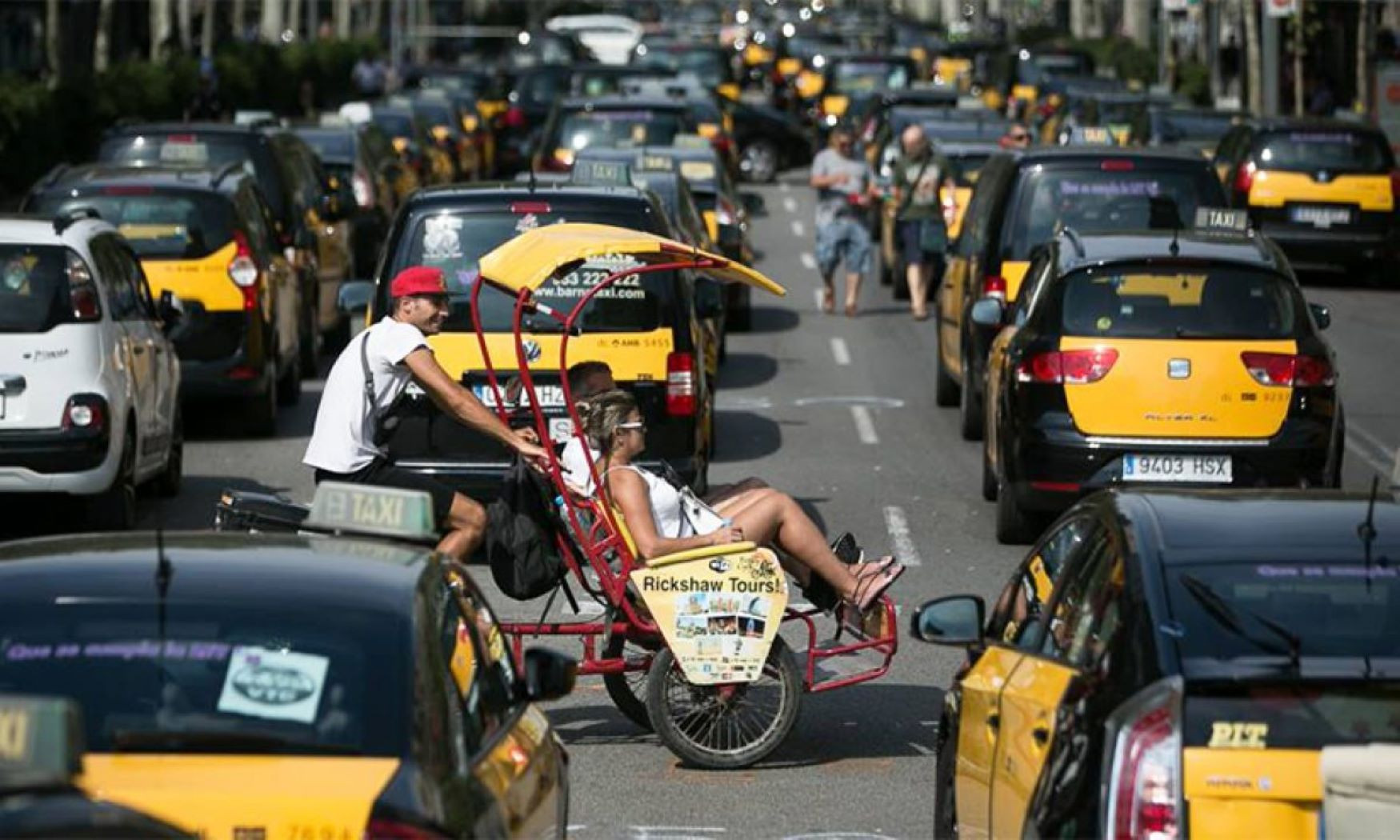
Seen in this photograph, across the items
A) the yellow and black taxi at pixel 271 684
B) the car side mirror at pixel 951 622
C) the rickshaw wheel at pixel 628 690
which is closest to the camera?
the yellow and black taxi at pixel 271 684

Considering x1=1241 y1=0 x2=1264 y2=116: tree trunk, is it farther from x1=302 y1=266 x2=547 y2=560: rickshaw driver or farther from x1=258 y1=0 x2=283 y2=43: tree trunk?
x1=302 y1=266 x2=547 y2=560: rickshaw driver

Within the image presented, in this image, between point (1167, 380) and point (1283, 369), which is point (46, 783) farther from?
point (1283, 369)

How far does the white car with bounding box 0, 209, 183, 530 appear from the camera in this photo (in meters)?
15.6

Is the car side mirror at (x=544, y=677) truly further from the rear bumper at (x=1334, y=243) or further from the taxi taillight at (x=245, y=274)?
the rear bumper at (x=1334, y=243)

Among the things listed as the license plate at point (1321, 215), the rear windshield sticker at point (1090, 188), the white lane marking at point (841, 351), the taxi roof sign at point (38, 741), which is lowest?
the white lane marking at point (841, 351)

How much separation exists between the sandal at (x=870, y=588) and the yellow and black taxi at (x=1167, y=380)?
4.41 meters

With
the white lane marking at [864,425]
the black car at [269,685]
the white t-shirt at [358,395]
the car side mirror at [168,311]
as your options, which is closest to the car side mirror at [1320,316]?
the white lane marking at [864,425]

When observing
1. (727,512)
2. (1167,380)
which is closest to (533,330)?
(1167,380)

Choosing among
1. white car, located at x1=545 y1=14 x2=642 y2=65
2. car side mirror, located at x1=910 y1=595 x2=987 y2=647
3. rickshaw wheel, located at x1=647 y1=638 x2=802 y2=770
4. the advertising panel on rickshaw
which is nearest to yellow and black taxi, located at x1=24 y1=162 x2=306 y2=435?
rickshaw wheel, located at x1=647 y1=638 x2=802 y2=770

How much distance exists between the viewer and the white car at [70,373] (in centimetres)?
1558

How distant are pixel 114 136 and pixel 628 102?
7.72 meters

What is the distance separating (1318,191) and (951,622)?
24.2 meters

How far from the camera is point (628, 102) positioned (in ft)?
111

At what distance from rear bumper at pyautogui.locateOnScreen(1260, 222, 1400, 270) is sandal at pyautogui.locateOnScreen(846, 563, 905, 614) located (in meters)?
20.6
